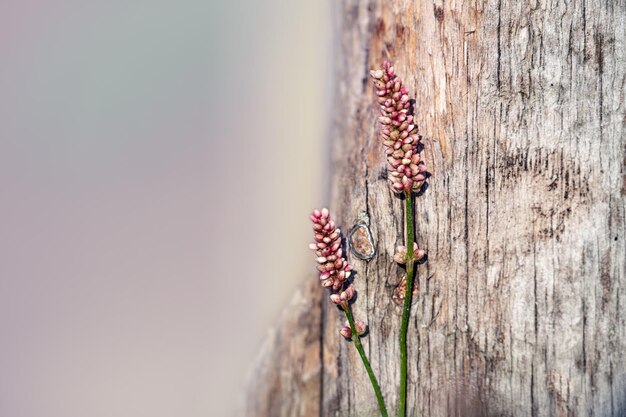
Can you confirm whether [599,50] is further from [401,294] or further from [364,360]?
[364,360]

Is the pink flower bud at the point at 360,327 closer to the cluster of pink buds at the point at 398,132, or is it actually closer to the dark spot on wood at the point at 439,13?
the cluster of pink buds at the point at 398,132

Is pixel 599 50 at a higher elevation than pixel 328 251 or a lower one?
higher

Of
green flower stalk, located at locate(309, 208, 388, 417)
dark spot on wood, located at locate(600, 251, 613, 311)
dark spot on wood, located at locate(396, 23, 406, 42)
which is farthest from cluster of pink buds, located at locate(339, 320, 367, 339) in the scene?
dark spot on wood, located at locate(396, 23, 406, 42)

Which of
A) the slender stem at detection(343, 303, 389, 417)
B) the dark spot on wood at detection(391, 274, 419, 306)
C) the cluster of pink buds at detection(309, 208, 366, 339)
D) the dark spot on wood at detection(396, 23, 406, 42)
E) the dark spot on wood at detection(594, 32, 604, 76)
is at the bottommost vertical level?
the slender stem at detection(343, 303, 389, 417)

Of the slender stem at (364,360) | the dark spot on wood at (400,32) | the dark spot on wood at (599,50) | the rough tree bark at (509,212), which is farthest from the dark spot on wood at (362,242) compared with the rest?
the dark spot on wood at (599,50)

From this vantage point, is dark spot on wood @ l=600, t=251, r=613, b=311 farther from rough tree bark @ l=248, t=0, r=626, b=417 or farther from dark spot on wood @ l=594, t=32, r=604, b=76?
dark spot on wood @ l=594, t=32, r=604, b=76

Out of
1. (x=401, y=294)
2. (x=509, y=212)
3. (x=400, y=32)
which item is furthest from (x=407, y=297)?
(x=400, y=32)
